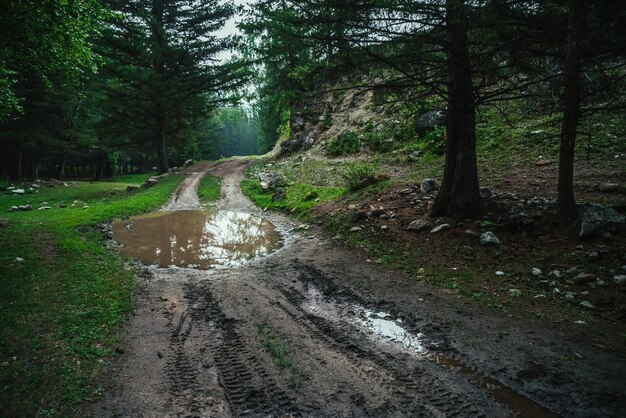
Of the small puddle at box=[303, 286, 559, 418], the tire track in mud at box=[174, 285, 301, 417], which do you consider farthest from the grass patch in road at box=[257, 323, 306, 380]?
the small puddle at box=[303, 286, 559, 418]

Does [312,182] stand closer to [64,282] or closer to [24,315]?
[64,282]

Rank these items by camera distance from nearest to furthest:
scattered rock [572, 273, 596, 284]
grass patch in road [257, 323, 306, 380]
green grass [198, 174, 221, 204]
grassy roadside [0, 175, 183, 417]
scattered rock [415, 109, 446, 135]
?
1. grassy roadside [0, 175, 183, 417]
2. grass patch in road [257, 323, 306, 380]
3. scattered rock [572, 273, 596, 284]
4. scattered rock [415, 109, 446, 135]
5. green grass [198, 174, 221, 204]

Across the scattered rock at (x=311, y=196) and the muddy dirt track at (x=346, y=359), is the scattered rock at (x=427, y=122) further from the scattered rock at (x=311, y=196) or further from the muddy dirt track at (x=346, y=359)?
the muddy dirt track at (x=346, y=359)

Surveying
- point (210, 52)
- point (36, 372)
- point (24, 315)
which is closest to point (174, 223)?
point (24, 315)

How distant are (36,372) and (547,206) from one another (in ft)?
33.8

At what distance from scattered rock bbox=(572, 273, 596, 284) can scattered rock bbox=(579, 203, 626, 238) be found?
4.32 feet

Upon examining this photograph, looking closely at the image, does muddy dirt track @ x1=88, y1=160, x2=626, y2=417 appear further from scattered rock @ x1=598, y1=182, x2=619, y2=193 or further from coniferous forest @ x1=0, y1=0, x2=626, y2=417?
scattered rock @ x1=598, y1=182, x2=619, y2=193

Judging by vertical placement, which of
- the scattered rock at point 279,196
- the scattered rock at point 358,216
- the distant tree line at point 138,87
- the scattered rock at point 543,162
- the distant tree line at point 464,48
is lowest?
the scattered rock at point 358,216

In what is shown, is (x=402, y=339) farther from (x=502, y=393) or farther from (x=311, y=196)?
(x=311, y=196)

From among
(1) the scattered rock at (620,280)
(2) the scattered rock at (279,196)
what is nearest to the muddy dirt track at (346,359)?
(1) the scattered rock at (620,280)

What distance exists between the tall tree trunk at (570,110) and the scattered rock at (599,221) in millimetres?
361

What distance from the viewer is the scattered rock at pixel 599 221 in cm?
682

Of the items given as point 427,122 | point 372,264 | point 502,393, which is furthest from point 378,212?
point 427,122

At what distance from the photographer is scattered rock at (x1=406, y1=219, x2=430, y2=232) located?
8891mm
